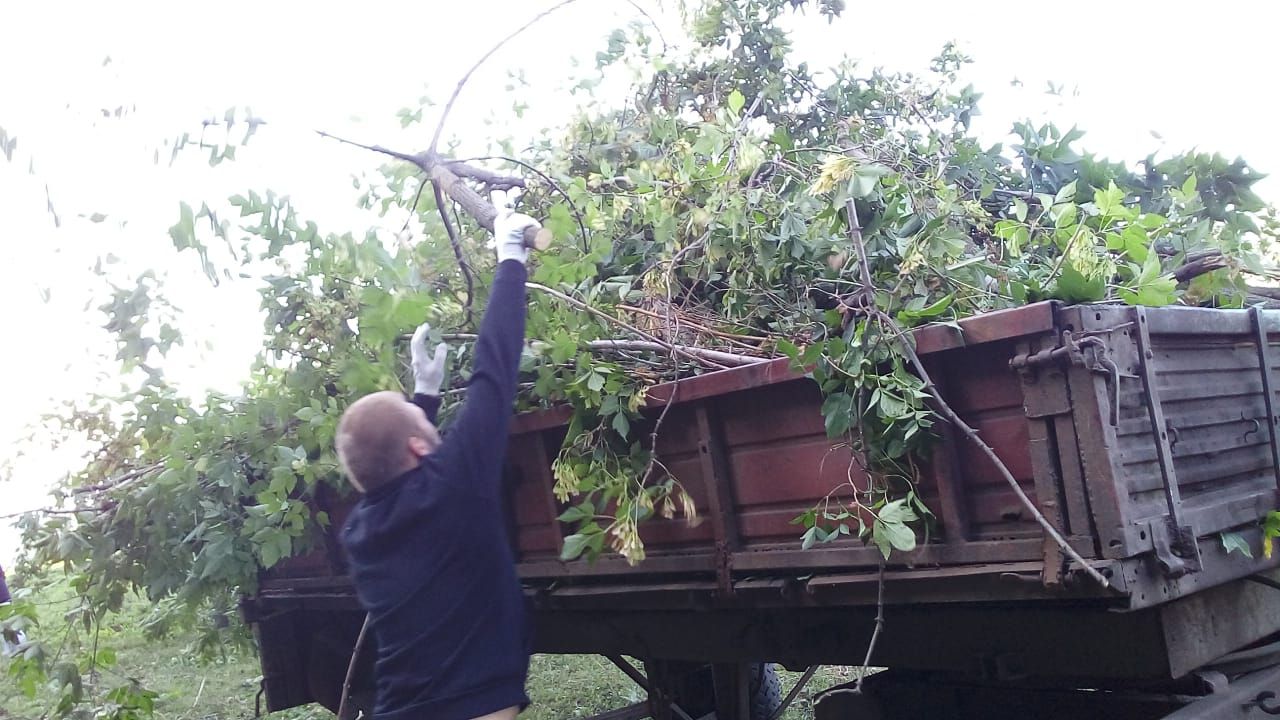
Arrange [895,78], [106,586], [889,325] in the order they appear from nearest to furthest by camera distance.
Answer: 1. [889,325]
2. [106,586]
3. [895,78]

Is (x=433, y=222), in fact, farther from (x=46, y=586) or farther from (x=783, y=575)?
(x=46, y=586)

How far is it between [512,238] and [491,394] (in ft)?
1.67

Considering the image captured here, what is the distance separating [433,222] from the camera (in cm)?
358

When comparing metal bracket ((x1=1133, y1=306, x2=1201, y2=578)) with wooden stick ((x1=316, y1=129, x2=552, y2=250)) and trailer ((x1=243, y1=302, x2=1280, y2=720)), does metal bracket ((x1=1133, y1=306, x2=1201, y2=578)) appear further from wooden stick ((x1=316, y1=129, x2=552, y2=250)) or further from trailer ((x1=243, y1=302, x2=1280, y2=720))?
wooden stick ((x1=316, y1=129, x2=552, y2=250))

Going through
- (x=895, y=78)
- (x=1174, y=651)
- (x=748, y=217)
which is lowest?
(x=1174, y=651)

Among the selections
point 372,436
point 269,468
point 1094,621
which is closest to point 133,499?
point 269,468

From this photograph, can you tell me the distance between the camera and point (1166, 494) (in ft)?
7.48

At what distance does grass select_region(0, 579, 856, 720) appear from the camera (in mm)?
6477

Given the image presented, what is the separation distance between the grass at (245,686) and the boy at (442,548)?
3.29 meters

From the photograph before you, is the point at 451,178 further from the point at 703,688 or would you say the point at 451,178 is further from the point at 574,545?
the point at 703,688

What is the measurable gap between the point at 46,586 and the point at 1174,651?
4.52 m

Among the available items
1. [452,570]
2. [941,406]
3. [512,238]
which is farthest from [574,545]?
[941,406]

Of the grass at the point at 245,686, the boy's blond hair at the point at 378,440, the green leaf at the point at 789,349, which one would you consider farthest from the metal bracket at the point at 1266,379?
the grass at the point at 245,686

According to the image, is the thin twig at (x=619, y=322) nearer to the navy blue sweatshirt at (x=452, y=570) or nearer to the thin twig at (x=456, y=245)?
the thin twig at (x=456, y=245)
